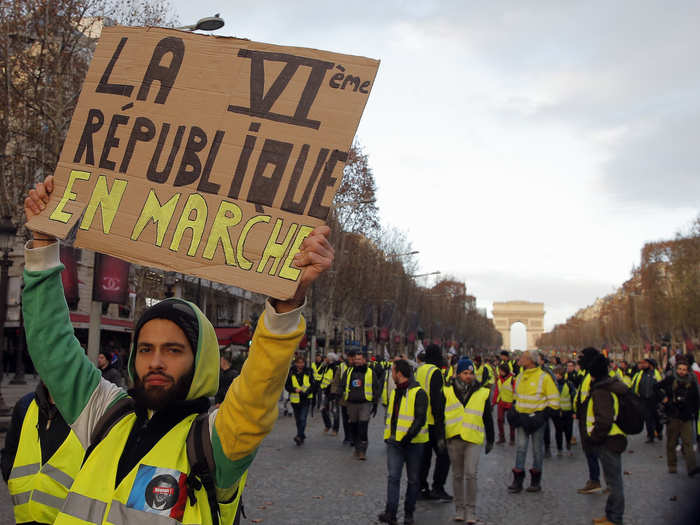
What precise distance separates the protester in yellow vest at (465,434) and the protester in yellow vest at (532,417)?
128 cm

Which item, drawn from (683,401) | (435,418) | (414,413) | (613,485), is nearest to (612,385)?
(613,485)

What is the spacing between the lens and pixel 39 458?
13.0 ft

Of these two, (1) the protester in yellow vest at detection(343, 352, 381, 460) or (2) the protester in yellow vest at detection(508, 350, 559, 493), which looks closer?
(2) the protester in yellow vest at detection(508, 350, 559, 493)

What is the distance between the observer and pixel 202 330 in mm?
2555

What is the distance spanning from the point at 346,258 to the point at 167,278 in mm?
25997

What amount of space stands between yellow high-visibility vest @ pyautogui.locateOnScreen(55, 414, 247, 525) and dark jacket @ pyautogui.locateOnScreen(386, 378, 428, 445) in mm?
5859

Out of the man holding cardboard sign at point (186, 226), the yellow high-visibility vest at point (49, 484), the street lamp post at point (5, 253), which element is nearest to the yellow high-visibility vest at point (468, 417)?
the yellow high-visibility vest at point (49, 484)

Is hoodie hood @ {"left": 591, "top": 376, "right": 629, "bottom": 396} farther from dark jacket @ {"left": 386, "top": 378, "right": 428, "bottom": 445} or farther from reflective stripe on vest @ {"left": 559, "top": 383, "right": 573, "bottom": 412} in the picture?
reflective stripe on vest @ {"left": 559, "top": 383, "right": 573, "bottom": 412}

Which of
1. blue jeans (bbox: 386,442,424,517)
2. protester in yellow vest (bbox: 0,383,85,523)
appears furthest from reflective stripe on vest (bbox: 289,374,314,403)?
protester in yellow vest (bbox: 0,383,85,523)

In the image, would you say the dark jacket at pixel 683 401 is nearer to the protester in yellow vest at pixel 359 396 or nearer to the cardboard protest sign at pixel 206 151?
the protester in yellow vest at pixel 359 396

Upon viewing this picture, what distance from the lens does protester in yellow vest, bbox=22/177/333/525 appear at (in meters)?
2.29

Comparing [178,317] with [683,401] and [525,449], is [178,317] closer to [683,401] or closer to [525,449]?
[525,449]

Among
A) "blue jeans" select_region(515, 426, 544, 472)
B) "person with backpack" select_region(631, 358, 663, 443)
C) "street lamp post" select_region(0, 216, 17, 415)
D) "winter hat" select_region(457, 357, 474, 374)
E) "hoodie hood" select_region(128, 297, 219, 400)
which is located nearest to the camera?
"hoodie hood" select_region(128, 297, 219, 400)

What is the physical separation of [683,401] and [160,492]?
36.4 ft
